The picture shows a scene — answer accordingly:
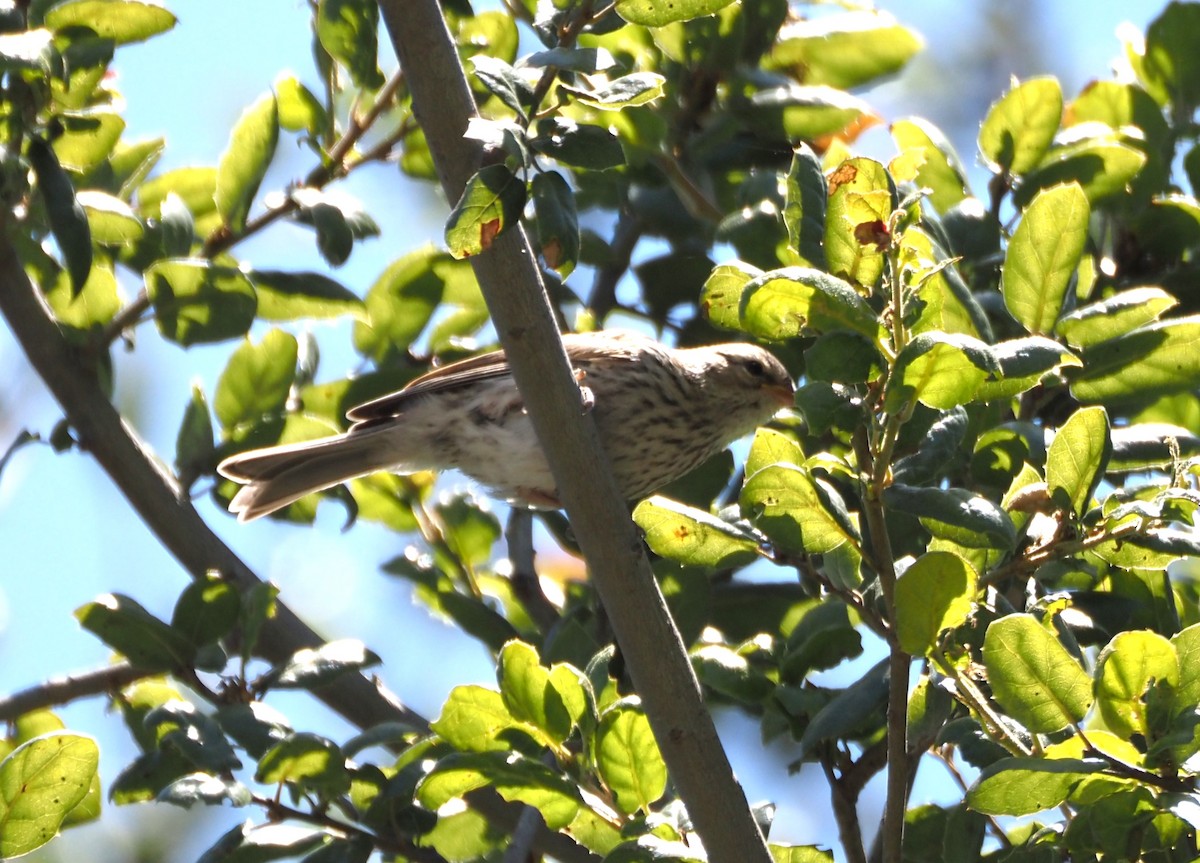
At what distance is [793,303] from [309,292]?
6.53ft

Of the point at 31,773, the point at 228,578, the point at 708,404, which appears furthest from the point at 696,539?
the point at 708,404

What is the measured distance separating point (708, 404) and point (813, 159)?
2.78m

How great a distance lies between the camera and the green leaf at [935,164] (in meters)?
3.70

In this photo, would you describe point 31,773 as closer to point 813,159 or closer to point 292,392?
point 813,159

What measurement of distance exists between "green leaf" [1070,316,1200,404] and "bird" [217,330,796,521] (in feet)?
5.83

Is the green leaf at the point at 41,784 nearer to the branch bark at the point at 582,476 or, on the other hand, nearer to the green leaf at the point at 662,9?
the branch bark at the point at 582,476

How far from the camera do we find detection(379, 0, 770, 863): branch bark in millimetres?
2672

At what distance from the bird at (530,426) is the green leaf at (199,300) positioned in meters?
0.67

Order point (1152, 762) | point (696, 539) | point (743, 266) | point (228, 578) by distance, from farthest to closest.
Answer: point (228, 578) → point (696, 539) → point (743, 266) → point (1152, 762)

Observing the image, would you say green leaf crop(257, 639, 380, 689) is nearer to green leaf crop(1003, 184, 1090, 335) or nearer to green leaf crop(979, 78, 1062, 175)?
green leaf crop(1003, 184, 1090, 335)

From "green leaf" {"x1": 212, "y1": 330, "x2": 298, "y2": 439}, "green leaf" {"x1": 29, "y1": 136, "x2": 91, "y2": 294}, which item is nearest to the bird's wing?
"green leaf" {"x1": 212, "y1": 330, "x2": 298, "y2": 439}

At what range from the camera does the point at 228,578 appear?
12.2ft

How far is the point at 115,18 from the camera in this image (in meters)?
3.43

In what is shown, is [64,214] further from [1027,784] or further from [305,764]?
[1027,784]
